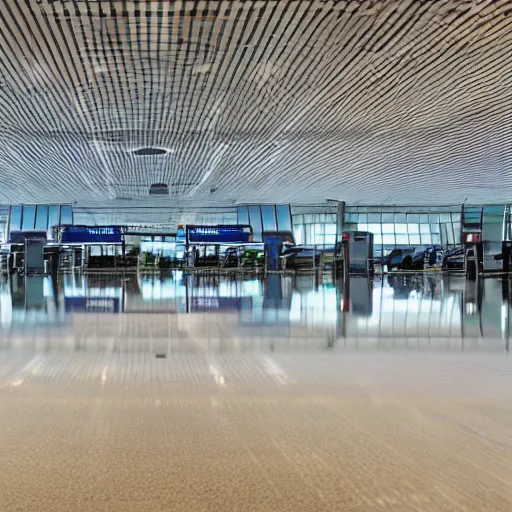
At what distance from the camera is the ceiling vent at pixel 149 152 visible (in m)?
17.1

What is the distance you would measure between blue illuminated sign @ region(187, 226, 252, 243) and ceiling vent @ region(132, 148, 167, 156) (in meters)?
6.94

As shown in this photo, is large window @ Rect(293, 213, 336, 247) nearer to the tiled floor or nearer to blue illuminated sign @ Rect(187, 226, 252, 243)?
blue illuminated sign @ Rect(187, 226, 252, 243)

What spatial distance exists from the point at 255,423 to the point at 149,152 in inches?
639

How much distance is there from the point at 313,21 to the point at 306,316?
3926mm

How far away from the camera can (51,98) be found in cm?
1162

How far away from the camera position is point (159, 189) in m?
25.6

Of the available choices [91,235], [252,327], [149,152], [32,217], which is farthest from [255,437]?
[32,217]

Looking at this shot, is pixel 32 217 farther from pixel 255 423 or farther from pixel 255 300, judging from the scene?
pixel 255 423

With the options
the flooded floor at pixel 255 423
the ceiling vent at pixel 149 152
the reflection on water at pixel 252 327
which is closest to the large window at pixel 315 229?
the ceiling vent at pixel 149 152

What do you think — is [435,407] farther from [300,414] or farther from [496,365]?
[496,365]

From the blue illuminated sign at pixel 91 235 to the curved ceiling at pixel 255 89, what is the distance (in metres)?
1.95

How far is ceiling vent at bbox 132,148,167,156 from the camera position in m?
17.1

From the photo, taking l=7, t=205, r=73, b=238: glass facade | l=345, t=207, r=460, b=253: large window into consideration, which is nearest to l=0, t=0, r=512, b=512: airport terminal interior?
l=7, t=205, r=73, b=238: glass facade

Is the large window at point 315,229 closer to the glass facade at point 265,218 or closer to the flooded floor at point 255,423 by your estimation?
the glass facade at point 265,218
